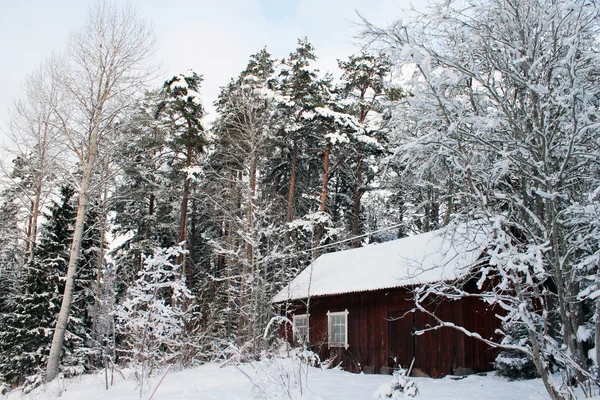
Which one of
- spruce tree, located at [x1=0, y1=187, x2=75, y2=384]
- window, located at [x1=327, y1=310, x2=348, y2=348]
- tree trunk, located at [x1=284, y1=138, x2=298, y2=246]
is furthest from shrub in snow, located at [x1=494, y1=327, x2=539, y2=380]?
spruce tree, located at [x1=0, y1=187, x2=75, y2=384]

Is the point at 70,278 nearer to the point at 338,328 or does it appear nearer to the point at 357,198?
the point at 338,328

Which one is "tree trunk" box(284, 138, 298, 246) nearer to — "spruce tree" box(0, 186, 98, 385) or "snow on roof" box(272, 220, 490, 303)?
"snow on roof" box(272, 220, 490, 303)

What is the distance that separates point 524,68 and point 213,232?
80.1ft

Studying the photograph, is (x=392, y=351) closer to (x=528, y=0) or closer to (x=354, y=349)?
(x=354, y=349)

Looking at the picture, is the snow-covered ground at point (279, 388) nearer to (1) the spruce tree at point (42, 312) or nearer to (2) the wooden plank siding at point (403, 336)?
(2) the wooden plank siding at point (403, 336)

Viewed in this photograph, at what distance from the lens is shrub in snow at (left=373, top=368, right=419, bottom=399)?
7852 mm

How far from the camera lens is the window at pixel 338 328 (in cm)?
1491

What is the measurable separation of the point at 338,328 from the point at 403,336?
2949mm

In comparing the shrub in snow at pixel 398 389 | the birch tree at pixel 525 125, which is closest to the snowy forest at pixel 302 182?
the birch tree at pixel 525 125

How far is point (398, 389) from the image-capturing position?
26.5ft

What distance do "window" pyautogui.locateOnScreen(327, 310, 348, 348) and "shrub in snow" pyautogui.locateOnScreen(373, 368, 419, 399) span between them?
22.1ft

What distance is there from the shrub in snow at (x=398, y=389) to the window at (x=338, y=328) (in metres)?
6.75

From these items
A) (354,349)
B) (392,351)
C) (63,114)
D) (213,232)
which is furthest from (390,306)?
(213,232)

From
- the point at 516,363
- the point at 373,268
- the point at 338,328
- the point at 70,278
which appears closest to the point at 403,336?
the point at 373,268
